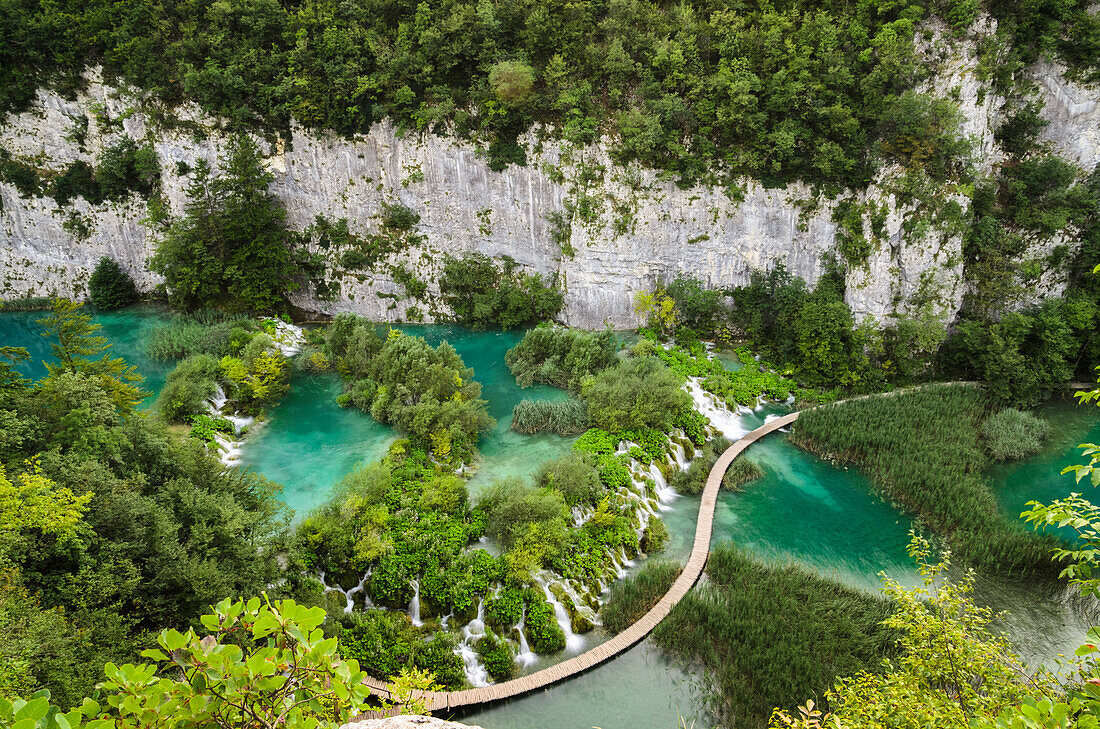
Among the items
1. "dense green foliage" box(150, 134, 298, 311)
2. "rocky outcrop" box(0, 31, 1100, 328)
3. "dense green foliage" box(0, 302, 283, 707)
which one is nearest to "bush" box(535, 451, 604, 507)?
"dense green foliage" box(0, 302, 283, 707)

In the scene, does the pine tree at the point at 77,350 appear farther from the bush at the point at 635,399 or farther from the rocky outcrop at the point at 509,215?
the rocky outcrop at the point at 509,215

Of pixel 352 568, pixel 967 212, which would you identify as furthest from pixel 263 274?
pixel 967 212

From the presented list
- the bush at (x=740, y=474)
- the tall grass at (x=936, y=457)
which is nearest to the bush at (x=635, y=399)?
the bush at (x=740, y=474)

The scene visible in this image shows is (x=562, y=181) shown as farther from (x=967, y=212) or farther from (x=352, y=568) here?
(x=352, y=568)

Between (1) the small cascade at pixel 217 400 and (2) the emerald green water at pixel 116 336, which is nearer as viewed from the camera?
(1) the small cascade at pixel 217 400

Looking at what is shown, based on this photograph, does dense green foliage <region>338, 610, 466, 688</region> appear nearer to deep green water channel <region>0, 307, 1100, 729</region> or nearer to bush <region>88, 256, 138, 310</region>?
deep green water channel <region>0, 307, 1100, 729</region>
